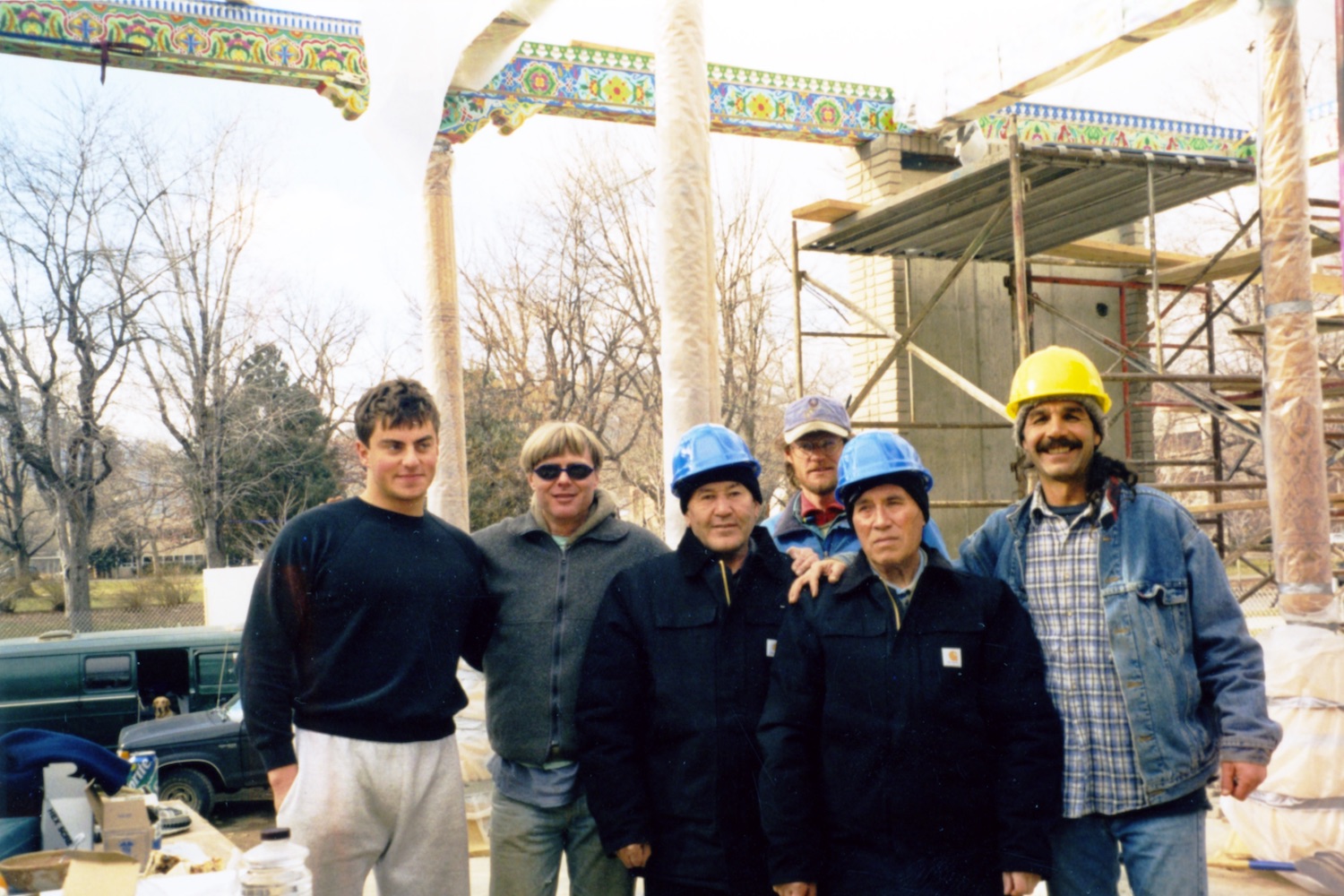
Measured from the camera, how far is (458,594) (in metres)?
2.92

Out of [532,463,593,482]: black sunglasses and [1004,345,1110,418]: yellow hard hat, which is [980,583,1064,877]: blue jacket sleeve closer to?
[1004,345,1110,418]: yellow hard hat

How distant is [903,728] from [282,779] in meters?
1.58

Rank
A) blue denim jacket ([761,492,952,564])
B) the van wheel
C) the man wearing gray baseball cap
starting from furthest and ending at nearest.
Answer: the van wheel
the man wearing gray baseball cap
blue denim jacket ([761,492,952,564])

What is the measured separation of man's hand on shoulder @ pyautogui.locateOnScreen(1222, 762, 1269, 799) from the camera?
98.0 inches

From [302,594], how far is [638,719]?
0.95 m

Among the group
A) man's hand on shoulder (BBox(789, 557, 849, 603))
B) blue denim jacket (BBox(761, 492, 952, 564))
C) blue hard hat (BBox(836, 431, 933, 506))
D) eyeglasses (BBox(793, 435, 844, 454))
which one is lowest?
man's hand on shoulder (BBox(789, 557, 849, 603))

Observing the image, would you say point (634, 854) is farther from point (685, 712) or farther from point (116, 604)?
point (116, 604)

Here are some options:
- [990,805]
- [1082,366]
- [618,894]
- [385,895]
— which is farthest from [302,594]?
[1082,366]

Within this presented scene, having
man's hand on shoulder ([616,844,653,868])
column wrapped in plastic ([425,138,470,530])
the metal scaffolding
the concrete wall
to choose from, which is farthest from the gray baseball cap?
the concrete wall

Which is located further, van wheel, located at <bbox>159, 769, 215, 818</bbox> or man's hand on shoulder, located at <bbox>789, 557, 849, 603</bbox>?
van wheel, located at <bbox>159, 769, 215, 818</bbox>

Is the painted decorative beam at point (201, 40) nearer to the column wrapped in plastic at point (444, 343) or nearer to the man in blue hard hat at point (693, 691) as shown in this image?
the column wrapped in plastic at point (444, 343)

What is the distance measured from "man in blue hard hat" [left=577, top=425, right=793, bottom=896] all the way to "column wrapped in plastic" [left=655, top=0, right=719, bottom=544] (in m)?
2.03

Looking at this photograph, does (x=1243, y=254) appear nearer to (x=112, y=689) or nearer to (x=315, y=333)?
(x=112, y=689)

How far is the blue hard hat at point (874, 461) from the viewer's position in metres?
2.57
